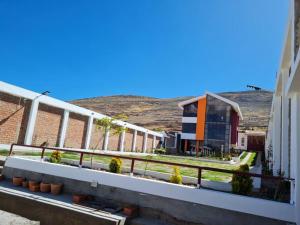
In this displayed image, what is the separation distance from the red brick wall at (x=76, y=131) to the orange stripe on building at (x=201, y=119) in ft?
53.6

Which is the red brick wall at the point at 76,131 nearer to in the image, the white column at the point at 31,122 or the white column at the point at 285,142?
the white column at the point at 31,122

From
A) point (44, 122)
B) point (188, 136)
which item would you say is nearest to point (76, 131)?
point (44, 122)

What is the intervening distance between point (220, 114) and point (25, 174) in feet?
87.6

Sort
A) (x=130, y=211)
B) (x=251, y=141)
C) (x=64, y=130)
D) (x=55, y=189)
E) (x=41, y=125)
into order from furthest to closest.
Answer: (x=251, y=141) < (x=64, y=130) < (x=41, y=125) < (x=55, y=189) < (x=130, y=211)

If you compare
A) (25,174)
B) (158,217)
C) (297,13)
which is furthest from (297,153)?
(25,174)

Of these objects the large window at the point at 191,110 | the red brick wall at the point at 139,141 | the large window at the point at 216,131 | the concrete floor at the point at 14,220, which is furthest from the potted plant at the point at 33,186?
the large window at the point at 191,110

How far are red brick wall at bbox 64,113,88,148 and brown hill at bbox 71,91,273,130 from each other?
53.0m

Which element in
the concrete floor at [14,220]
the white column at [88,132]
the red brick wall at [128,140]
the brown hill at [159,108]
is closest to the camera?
the concrete floor at [14,220]

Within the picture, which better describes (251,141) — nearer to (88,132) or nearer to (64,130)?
(88,132)

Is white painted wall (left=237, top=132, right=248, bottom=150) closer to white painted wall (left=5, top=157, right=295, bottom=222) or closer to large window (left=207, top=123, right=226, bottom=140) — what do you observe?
large window (left=207, top=123, right=226, bottom=140)

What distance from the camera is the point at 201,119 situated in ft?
113

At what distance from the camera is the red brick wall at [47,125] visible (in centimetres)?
1797

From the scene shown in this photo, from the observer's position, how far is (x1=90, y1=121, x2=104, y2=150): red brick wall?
24.5 meters

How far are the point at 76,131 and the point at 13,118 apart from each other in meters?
6.43
